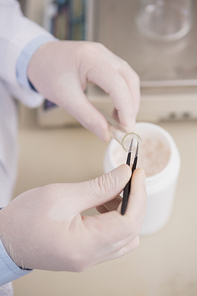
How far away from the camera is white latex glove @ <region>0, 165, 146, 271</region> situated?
424mm

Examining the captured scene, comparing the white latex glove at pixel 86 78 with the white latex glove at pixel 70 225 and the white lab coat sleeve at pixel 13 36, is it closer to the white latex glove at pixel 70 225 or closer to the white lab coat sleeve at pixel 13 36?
the white lab coat sleeve at pixel 13 36

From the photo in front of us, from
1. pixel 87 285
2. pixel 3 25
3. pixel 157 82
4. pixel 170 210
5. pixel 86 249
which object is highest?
pixel 3 25

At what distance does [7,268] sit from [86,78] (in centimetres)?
40

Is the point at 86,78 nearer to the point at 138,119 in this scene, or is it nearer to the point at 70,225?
the point at 138,119

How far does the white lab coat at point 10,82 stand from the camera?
684mm

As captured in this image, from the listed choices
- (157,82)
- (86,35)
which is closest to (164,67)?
(157,82)

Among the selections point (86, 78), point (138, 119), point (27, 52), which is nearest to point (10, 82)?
point (27, 52)

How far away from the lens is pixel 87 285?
2.11ft

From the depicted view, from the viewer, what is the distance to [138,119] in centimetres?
80

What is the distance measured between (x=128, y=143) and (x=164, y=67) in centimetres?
32

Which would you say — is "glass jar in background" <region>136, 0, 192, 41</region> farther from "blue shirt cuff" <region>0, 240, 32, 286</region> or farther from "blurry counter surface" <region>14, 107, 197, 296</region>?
"blue shirt cuff" <region>0, 240, 32, 286</region>

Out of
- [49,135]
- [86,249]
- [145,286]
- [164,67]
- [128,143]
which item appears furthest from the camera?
[49,135]

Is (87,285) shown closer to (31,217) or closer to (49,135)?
(31,217)

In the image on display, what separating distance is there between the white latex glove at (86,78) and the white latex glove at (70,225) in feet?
0.61
